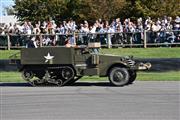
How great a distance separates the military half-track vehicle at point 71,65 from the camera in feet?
61.2

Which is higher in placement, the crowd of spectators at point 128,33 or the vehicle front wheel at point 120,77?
the crowd of spectators at point 128,33

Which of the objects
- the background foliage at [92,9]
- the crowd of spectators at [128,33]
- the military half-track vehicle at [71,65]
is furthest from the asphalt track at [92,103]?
the background foliage at [92,9]

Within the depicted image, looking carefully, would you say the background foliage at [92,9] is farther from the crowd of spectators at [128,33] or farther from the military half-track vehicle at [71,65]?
the military half-track vehicle at [71,65]

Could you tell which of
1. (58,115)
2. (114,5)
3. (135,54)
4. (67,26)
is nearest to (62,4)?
(114,5)

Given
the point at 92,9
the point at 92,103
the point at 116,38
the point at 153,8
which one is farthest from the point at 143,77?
the point at 92,9

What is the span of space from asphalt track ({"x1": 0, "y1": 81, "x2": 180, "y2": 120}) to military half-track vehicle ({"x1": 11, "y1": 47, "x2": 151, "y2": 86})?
57cm

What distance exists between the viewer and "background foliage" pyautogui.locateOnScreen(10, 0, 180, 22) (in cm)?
4534

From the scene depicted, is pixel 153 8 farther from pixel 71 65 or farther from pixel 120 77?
pixel 120 77

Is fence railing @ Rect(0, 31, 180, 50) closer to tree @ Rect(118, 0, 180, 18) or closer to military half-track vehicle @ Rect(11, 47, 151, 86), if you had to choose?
military half-track vehicle @ Rect(11, 47, 151, 86)

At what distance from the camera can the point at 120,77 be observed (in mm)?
18562

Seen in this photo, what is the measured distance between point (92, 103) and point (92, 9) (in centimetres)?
3332

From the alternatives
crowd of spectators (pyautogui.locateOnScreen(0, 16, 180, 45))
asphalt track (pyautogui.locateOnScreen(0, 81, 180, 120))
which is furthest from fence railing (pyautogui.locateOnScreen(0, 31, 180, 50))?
asphalt track (pyautogui.locateOnScreen(0, 81, 180, 120))

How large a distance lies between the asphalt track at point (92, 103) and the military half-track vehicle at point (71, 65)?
0.57 metres

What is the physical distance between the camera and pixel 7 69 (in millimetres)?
25406
